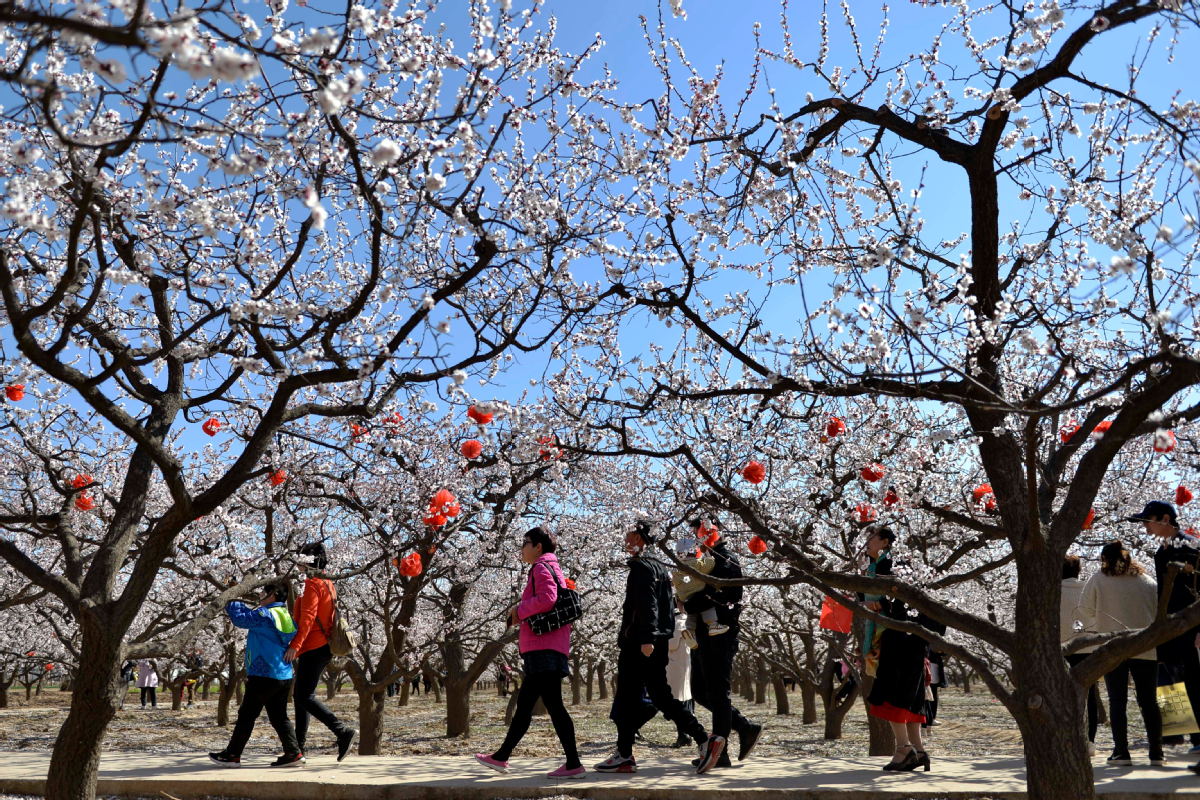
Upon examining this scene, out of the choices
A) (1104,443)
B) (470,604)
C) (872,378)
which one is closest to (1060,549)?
Answer: (1104,443)

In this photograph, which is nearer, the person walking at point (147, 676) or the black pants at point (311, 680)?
the black pants at point (311, 680)

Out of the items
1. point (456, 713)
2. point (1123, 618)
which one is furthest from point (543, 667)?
point (456, 713)

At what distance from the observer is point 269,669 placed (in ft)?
21.0

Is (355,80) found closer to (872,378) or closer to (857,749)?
(872,378)

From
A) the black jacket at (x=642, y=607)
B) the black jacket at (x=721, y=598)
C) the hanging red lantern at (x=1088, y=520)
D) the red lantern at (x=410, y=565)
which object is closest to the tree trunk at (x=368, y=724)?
the red lantern at (x=410, y=565)

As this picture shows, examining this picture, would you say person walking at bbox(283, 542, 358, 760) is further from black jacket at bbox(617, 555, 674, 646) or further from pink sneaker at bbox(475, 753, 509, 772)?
black jacket at bbox(617, 555, 674, 646)

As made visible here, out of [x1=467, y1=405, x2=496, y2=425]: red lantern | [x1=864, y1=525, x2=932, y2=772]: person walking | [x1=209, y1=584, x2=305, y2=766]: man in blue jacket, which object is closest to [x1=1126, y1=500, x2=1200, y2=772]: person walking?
[x1=864, y1=525, x2=932, y2=772]: person walking

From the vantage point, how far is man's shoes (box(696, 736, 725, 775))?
595 cm

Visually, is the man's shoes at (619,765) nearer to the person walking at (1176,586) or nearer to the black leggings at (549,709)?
the black leggings at (549,709)

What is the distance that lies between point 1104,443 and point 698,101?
3043 millimetres

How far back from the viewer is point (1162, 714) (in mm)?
6160

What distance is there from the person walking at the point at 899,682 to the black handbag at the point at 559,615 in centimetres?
192

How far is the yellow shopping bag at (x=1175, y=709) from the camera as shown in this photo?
20.0 feet

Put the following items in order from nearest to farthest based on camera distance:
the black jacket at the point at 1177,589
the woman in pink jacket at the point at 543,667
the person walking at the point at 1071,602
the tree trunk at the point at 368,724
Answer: the black jacket at the point at 1177,589
the woman in pink jacket at the point at 543,667
the person walking at the point at 1071,602
the tree trunk at the point at 368,724
